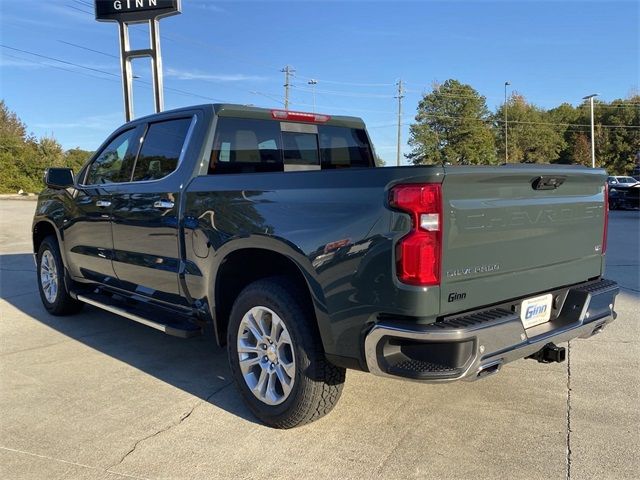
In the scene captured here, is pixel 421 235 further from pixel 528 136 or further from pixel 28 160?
pixel 528 136

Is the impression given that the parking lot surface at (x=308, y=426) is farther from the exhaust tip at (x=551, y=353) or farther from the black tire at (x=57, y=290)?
the black tire at (x=57, y=290)

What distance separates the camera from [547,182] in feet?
10.2

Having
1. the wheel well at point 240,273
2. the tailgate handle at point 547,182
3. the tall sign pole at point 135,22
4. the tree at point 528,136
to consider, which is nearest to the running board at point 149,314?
the wheel well at point 240,273

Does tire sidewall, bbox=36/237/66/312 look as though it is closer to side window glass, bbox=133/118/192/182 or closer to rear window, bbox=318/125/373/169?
side window glass, bbox=133/118/192/182

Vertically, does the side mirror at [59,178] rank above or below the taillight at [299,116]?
below

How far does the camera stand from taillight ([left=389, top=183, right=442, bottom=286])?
8.45 feet

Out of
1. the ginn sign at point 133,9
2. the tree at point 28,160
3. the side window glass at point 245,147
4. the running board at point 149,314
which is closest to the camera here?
the running board at point 149,314

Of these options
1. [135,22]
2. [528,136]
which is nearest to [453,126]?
[528,136]

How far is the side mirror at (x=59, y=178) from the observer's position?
17.7 feet

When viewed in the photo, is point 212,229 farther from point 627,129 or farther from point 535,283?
point 627,129

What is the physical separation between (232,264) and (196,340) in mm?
1878

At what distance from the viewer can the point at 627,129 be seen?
63375mm

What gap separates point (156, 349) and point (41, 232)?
245cm

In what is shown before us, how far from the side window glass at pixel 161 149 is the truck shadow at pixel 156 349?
1548 mm
